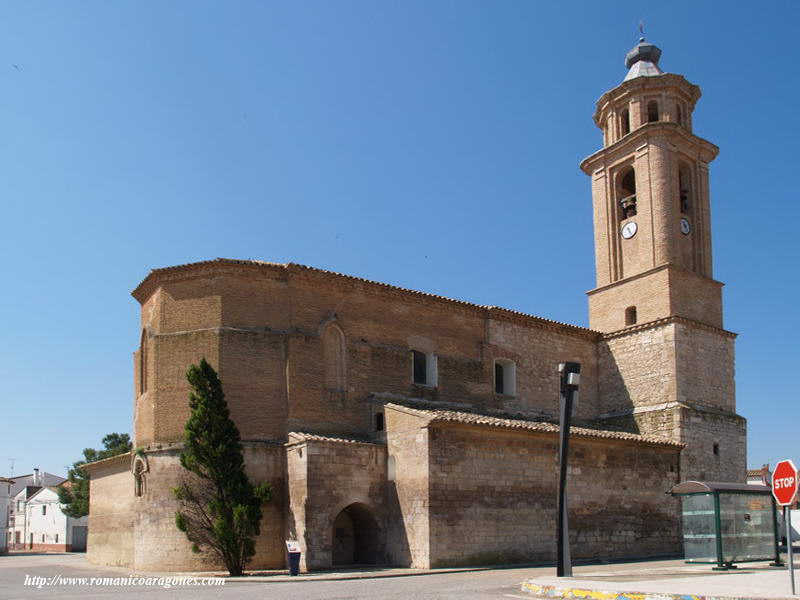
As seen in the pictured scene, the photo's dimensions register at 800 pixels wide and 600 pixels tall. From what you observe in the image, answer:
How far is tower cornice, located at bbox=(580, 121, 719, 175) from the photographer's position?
28.4 m

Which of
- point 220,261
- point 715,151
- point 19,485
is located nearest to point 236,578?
point 220,261

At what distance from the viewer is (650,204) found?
2819cm

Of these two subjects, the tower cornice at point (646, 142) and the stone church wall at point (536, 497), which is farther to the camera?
the tower cornice at point (646, 142)

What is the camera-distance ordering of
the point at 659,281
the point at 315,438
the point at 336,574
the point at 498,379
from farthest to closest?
the point at 659,281 < the point at 498,379 < the point at 315,438 < the point at 336,574

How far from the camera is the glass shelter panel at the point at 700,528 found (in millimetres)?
16703

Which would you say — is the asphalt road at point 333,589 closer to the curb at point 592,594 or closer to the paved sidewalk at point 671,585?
the curb at point 592,594

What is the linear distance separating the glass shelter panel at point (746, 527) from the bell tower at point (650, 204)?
10.00 meters

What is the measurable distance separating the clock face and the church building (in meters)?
0.05

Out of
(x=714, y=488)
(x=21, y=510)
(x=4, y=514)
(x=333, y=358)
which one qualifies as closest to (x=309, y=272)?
(x=333, y=358)

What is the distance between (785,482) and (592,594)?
324 cm

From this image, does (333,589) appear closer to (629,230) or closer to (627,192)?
(629,230)

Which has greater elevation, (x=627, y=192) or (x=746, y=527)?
(x=627, y=192)

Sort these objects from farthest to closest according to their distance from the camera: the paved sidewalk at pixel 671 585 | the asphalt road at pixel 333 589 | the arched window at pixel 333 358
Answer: the arched window at pixel 333 358
the asphalt road at pixel 333 589
the paved sidewalk at pixel 671 585

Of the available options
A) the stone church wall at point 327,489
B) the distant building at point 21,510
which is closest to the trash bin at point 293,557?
the stone church wall at point 327,489
